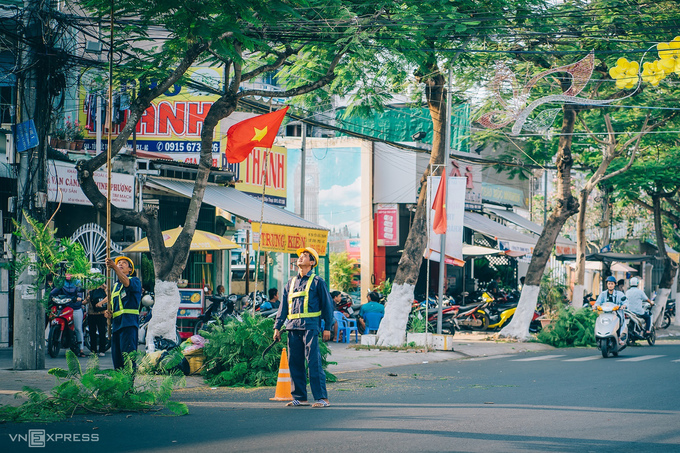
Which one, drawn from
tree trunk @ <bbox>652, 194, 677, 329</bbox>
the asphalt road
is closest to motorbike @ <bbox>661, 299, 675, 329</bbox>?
tree trunk @ <bbox>652, 194, 677, 329</bbox>

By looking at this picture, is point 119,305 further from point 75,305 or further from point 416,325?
point 416,325

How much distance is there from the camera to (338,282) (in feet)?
91.8

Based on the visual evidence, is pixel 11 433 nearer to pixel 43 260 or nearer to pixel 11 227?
pixel 43 260

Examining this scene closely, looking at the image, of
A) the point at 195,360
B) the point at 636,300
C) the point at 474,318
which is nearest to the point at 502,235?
the point at 474,318

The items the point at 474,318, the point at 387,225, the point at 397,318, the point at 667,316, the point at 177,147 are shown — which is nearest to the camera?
the point at 397,318

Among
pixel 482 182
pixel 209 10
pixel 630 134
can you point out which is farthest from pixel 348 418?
pixel 482 182

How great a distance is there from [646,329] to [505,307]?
432 centimetres

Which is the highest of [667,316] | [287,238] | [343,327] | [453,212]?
[453,212]

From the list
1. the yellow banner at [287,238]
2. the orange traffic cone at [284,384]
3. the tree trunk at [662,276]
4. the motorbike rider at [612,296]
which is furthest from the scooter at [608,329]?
the tree trunk at [662,276]

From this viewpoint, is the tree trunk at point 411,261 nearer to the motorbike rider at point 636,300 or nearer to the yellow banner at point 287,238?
the yellow banner at point 287,238

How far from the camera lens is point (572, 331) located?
68.2 ft

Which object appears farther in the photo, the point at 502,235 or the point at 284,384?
the point at 502,235

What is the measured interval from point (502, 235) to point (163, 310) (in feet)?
55.7

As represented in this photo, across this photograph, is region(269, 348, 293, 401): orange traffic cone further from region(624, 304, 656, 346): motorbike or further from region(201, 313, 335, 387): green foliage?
region(624, 304, 656, 346): motorbike
